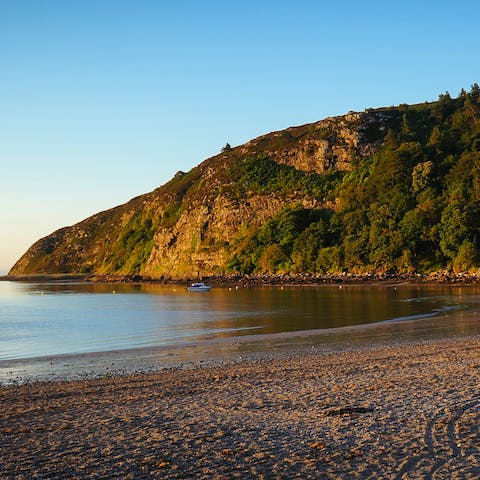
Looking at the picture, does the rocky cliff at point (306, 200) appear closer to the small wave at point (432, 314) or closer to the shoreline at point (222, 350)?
the small wave at point (432, 314)

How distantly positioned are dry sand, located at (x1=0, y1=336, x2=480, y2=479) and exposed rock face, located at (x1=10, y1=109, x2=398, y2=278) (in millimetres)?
105335

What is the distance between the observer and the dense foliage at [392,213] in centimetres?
8990

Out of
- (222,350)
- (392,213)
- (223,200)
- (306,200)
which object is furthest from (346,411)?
(223,200)

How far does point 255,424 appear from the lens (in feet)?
37.1

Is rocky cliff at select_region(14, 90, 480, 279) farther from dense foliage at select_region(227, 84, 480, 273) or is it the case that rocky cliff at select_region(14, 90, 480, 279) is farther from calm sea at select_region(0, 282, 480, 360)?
calm sea at select_region(0, 282, 480, 360)

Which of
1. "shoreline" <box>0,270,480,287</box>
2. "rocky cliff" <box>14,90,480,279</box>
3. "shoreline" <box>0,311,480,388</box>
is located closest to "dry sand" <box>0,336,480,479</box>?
"shoreline" <box>0,311,480,388</box>

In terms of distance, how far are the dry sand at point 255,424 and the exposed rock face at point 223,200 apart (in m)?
105

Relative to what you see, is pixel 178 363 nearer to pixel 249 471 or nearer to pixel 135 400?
pixel 135 400

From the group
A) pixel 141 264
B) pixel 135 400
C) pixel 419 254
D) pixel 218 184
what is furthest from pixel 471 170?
pixel 135 400

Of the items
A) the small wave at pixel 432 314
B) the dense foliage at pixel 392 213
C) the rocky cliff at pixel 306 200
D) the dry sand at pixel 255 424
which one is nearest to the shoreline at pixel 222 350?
the dry sand at pixel 255 424

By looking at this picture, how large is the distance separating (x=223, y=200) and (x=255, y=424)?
12351 centimetres

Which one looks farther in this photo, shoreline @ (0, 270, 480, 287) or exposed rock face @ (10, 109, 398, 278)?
exposed rock face @ (10, 109, 398, 278)

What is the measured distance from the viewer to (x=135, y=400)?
14.2m

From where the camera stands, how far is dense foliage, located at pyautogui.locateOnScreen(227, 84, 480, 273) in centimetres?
8990
